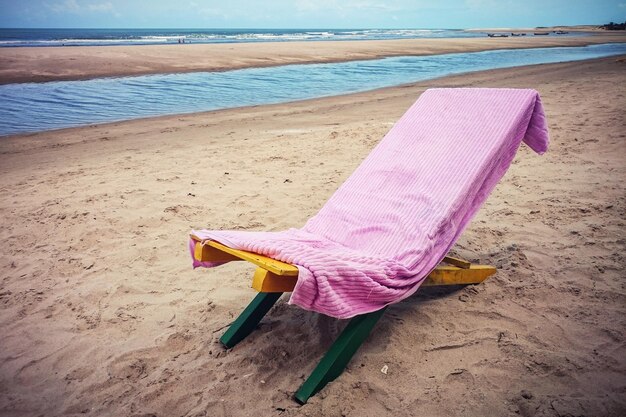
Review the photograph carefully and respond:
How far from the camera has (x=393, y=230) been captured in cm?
248

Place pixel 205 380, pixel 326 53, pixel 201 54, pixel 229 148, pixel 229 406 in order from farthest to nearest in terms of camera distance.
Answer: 1. pixel 326 53
2. pixel 201 54
3. pixel 229 148
4. pixel 205 380
5. pixel 229 406

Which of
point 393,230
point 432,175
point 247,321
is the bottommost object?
point 247,321

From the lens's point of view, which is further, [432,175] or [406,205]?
[432,175]

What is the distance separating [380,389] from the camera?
6.76 feet

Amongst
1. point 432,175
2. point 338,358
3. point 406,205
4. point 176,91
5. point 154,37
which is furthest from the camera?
point 154,37

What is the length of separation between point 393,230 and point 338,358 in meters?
0.85

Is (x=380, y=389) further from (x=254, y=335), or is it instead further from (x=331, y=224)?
(x=331, y=224)

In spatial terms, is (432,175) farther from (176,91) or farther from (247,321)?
(176,91)

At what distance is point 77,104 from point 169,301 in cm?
992

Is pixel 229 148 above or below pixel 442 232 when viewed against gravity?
below

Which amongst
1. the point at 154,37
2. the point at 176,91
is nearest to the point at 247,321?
the point at 176,91

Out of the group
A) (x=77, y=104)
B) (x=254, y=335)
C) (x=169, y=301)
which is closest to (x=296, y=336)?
(x=254, y=335)

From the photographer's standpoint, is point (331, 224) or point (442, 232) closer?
point (442, 232)

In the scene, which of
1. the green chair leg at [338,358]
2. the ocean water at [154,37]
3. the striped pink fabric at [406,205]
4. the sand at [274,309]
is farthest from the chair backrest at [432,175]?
the ocean water at [154,37]
